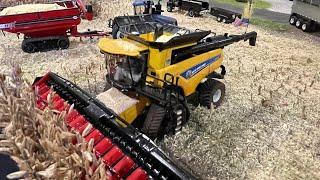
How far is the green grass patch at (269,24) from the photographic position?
1650 cm

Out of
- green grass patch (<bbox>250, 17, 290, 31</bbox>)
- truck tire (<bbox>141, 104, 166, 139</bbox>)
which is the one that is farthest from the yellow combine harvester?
green grass patch (<bbox>250, 17, 290, 31</bbox>)

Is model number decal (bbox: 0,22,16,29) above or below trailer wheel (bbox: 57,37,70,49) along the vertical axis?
above

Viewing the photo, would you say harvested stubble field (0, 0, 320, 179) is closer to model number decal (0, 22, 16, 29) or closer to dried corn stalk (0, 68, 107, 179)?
model number decal (0, 22, 16, 29)

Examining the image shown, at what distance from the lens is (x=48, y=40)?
11422 mm

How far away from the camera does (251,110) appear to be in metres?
8.21

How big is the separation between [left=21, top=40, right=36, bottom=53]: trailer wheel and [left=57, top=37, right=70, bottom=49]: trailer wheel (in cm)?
82

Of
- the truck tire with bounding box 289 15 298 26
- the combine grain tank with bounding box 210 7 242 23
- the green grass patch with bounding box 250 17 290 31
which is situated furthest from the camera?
the truck tire with bounding box 289 15 298 26

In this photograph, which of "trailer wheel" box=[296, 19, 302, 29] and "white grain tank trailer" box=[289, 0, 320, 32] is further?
"trailer wheel" box=[296, 19, 302, 29]

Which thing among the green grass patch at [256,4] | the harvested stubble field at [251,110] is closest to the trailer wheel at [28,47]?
the harvested stubble field at [251,110]

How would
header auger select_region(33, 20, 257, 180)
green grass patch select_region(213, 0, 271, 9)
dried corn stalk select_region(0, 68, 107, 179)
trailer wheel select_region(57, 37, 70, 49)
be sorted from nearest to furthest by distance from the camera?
1. dried corn stalk select_region(0, 68, 107, 179)
2. header auger select_region(33, 20, 257, 180)
3. trailer wheel select_region(57, 37, 70, 49)
4. green grass patch select_region(213, 0, 271, 9)

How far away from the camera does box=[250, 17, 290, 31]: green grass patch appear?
1650 cm

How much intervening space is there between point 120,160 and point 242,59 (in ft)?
26.6

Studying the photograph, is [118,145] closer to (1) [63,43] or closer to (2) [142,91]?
(2) [142,91]

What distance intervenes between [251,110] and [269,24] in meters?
10.2
